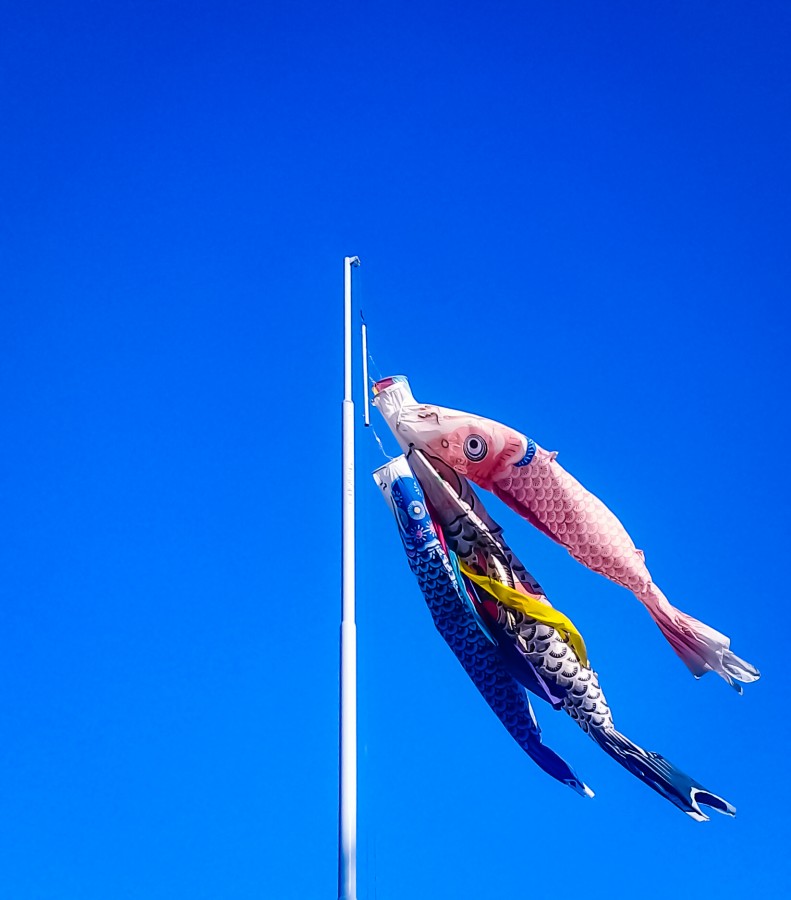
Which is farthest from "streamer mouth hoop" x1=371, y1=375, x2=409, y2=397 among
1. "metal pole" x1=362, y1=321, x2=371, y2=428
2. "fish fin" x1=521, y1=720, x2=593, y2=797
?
"fish fin" x1=521, y1=720, x2=593, y2=797

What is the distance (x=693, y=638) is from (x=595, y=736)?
153 centimetres

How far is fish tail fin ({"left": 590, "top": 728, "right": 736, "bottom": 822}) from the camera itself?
409 inches

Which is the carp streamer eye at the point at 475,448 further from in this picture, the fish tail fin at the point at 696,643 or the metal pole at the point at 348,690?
the fish tail fin at the point at 696,643

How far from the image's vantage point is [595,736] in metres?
10.8

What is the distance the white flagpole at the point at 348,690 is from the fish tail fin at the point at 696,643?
3.80 m

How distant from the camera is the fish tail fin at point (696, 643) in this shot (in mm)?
10852

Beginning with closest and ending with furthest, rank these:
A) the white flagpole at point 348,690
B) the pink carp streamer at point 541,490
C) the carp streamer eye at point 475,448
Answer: the white flagpole at point 348,690 → the pink carp streamer at point 541,490 → the carp streamer eye at point 475,448

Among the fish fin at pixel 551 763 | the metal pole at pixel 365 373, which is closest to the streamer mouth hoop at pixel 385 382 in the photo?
the metal pole at pixel 365 373

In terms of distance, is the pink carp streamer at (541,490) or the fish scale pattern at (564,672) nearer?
the fish scale pattern at (564,672)

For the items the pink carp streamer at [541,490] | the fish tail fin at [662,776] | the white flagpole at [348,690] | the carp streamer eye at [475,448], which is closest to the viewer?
the white flagpole at [348,690]

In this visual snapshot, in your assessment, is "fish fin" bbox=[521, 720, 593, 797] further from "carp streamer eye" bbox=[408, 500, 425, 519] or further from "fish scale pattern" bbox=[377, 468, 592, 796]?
"carp streamer eye" bbox=[408, 500, 425, 519]

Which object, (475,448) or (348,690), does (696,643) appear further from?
(348,690)

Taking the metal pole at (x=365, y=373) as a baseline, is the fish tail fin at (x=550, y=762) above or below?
below

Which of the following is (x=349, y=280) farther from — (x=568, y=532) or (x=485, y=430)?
(x=568, y=532)
